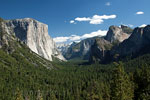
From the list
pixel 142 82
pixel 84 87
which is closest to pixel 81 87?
pixel 84 87

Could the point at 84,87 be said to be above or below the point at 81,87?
below

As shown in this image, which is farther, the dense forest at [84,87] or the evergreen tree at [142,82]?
the evergreen tree at [142,82]

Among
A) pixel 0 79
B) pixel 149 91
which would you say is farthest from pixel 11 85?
pixel 149 91

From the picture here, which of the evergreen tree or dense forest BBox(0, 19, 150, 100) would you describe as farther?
the evergreen tree

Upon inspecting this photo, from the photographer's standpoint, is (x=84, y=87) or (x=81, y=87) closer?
(x=81, y=87)

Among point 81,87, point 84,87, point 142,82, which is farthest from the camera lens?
point 84,87

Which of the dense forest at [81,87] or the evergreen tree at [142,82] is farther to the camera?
the evergreen tree at [142,82]

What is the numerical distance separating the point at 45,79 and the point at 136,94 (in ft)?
442

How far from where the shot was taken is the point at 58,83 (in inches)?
6688

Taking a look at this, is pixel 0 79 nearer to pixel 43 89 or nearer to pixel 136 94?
pixel 43 89

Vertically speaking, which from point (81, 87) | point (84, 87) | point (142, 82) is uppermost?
point (142, 82)

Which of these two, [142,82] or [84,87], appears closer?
[142,82]

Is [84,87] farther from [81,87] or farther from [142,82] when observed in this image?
[142,82]

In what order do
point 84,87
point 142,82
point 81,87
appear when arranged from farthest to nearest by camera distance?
point 84,87
point 81,87
point 142,82
